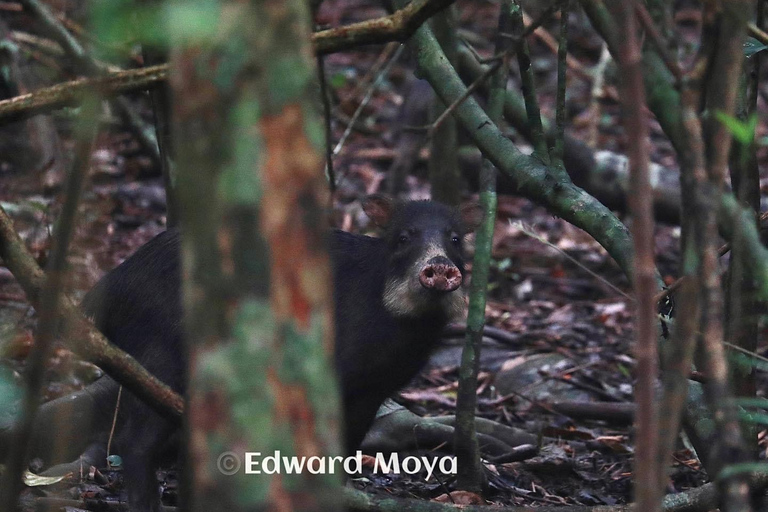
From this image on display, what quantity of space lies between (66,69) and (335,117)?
2.53 metres

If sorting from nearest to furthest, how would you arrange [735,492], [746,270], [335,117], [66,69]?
[735,492] → [746,270] → [66,69] → [335,117]

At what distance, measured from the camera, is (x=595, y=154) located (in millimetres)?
8500

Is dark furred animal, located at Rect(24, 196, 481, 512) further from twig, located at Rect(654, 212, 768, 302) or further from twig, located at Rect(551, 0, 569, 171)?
twig, located at Rect(654, 212, 768, 302)

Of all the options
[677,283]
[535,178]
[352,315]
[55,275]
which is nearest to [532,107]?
[535,178]

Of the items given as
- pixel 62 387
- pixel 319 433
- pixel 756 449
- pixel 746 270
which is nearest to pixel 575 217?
pixel 746 270

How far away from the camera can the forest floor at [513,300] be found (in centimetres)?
524

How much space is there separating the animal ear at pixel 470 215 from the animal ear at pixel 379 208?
38 cm

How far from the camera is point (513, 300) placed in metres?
8.24

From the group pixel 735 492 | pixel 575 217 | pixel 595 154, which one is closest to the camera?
pixel 735 492

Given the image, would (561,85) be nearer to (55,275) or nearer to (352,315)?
(352,315)

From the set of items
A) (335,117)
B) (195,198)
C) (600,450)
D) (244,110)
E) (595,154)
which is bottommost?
(600,450)

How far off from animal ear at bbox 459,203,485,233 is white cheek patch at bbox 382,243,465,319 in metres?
0.56

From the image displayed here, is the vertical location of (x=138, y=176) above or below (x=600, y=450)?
above

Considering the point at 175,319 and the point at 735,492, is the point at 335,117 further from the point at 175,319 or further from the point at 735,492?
the point at 735,492
